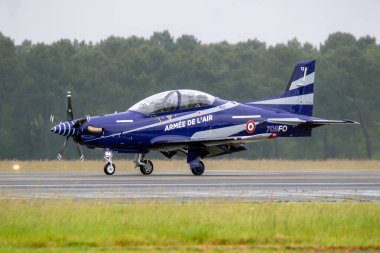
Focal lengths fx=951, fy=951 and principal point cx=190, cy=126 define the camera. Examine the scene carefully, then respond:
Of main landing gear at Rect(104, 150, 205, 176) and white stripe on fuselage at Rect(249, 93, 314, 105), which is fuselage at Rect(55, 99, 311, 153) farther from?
white stripe on fuselage at Rect(249, 93, 314, 105)

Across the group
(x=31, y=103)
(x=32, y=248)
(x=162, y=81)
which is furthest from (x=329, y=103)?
(x=32, y=248)

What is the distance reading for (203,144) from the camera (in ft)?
110

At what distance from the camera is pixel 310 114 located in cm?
3734

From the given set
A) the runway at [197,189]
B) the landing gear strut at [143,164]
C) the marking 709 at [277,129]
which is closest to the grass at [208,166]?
the landing gear strut at [143,164]

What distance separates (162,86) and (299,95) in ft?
168

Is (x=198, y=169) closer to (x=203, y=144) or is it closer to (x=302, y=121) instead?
(x=203, y=144)

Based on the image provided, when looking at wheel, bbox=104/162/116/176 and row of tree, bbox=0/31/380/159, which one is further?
row of tree, bbox=0/31/380/159

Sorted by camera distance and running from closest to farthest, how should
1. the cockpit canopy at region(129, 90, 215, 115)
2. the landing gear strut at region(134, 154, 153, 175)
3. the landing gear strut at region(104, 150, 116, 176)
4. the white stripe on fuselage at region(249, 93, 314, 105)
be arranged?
the landing gear strut at region(104, 150, 116, 176), the cockpit canopy at region(129, 90, 215, 115), the landing gear strut at region(134, 154, 153, 175), the white stripe on fuselage at region(249, 93, 314, 105)

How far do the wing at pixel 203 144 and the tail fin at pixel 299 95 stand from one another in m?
2.50

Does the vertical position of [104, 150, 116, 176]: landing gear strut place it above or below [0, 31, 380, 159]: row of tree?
below

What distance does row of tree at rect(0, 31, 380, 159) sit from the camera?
8119cm

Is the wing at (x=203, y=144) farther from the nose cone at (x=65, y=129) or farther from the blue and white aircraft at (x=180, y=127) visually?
the nose cone at (x=65, y=129)

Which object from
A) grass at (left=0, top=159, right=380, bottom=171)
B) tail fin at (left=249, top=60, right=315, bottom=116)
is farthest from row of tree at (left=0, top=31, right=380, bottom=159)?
tail fin at (left=249, top=60, right=315, bottom=116)

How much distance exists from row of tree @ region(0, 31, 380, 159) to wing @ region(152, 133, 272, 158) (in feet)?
137
